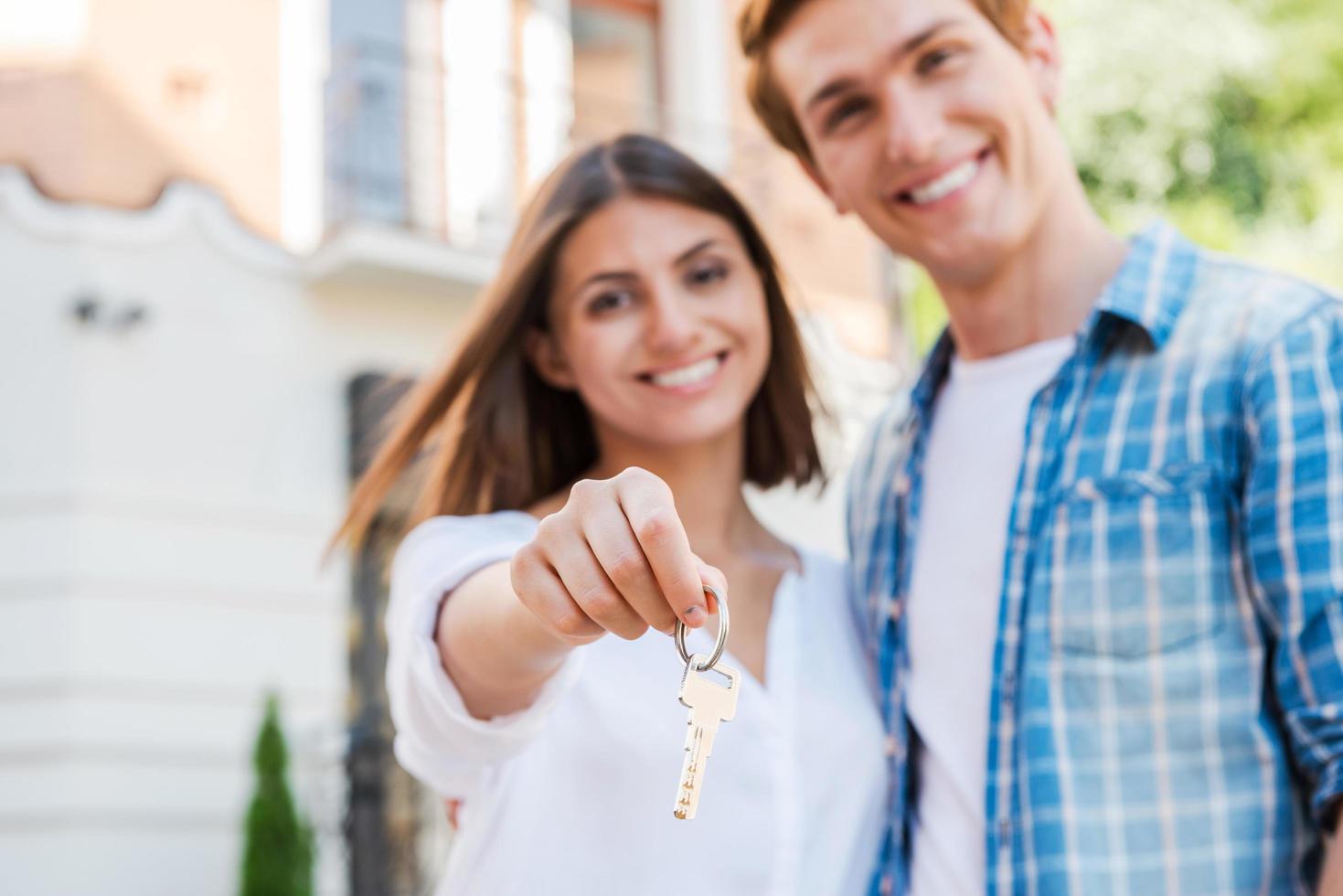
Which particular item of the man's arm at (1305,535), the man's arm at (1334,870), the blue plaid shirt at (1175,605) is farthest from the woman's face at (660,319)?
the man's arm at (1334,870)

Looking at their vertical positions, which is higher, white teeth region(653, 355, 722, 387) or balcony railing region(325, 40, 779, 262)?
balcony railing region(325, 40, 779, 262)

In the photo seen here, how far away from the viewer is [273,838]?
7500 millimetres

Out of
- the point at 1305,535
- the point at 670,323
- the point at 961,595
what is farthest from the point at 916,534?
the point at 1305,535

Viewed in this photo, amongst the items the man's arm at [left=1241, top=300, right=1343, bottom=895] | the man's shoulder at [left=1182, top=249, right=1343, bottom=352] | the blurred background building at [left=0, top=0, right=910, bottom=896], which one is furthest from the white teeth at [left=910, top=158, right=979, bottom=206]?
the blurred background building at [left=0, top=0, right=910, bottom=896]

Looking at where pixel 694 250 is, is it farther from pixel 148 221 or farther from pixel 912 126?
pixel 148 221

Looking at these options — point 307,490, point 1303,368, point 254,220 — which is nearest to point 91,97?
point 254,220

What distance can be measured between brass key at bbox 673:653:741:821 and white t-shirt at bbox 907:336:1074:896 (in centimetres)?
114

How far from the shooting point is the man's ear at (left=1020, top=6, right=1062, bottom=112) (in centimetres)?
289

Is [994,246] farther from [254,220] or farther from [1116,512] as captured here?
[254,220]

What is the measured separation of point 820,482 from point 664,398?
68 centimetres

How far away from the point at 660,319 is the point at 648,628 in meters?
0.89

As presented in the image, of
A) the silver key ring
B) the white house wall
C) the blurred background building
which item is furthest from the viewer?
the blurred background building

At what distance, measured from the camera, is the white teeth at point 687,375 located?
2.74m

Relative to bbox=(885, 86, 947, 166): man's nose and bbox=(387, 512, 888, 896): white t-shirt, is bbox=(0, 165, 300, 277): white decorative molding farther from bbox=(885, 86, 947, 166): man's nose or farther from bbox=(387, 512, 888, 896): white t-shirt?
bbox=(885, 86, 947, 166): man's nose
